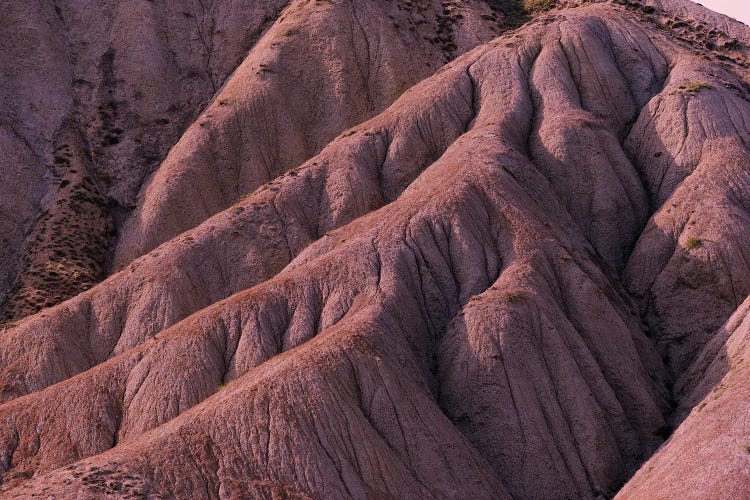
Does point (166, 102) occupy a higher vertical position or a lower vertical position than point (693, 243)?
lower

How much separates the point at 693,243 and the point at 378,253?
648 inches

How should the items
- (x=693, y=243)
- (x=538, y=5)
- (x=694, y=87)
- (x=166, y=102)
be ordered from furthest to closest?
(x=538, y=5) < (x=166, y=102) < (x=694, y=87) < (x=693, y=243)

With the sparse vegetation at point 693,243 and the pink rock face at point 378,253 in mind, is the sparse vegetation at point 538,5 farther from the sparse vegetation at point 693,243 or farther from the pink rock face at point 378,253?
the sparse vegetation at point 693,243

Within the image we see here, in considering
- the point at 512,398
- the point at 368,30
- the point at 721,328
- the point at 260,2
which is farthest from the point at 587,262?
the point at 260,2

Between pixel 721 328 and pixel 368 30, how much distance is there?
1452 inches

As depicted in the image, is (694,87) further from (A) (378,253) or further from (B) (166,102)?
(B) (166,102)

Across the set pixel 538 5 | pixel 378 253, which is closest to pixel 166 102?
pixel 538 5

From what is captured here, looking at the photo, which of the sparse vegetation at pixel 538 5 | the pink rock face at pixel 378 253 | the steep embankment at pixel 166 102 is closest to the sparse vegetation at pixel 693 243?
the pink rock face at pixel 378 253

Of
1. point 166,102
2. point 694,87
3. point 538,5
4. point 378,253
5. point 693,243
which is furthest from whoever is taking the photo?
point 538,5

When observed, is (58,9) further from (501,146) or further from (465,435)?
(465,435)

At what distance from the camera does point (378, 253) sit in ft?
175

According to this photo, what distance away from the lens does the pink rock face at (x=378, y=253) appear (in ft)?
146

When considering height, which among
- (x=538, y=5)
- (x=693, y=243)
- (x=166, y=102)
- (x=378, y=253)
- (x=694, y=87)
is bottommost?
(x=378, y=253)

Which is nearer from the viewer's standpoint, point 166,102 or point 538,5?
point 166,102
